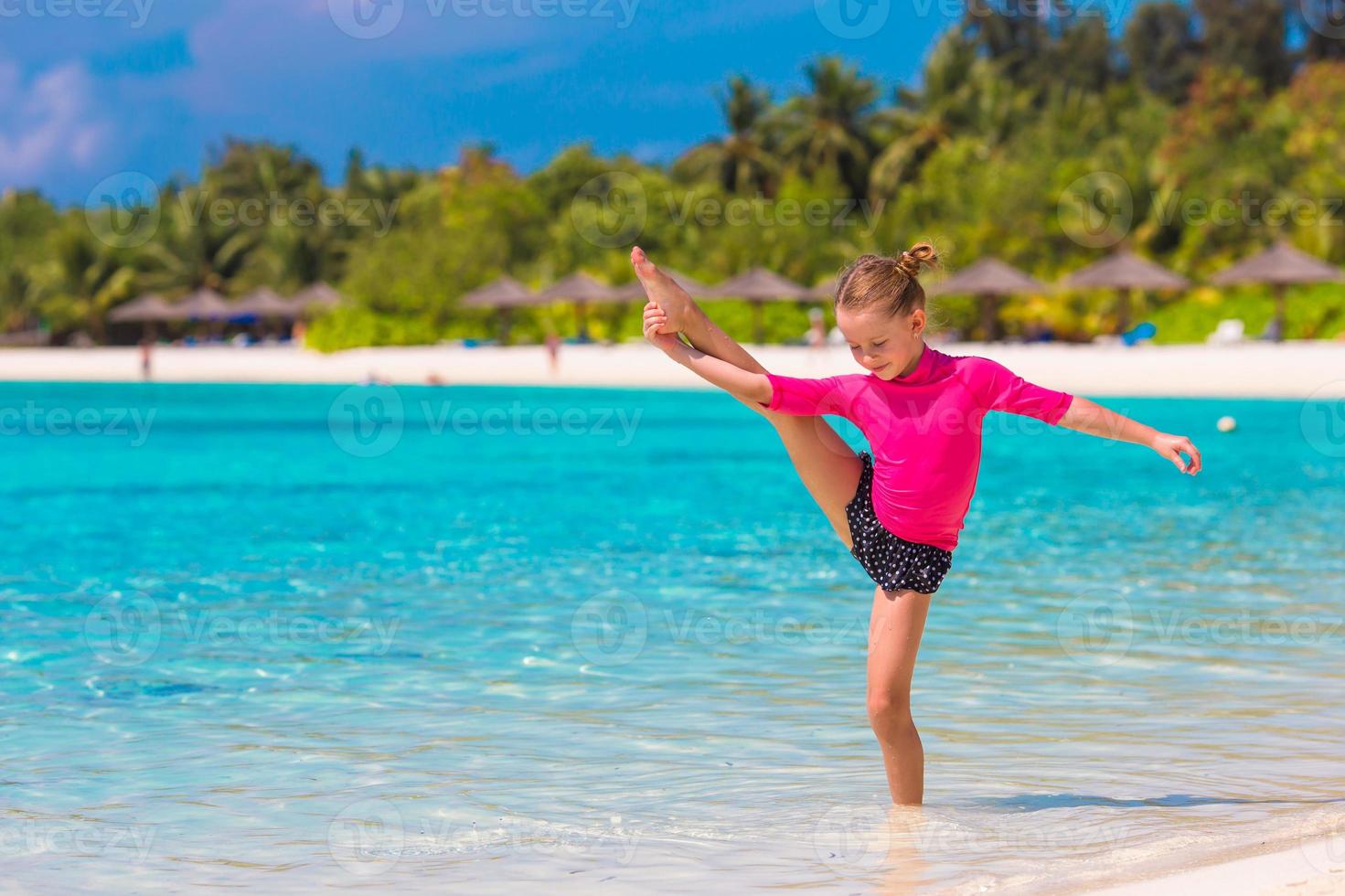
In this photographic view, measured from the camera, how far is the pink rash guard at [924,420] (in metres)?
4.06

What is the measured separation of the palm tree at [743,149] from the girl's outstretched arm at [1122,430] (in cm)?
6038

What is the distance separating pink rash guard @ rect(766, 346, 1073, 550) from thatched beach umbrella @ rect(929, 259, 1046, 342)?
117 ft

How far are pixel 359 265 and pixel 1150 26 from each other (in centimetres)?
4092

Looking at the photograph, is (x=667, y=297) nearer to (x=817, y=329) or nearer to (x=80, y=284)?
(x=817, y=329)

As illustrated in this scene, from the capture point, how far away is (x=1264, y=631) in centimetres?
756

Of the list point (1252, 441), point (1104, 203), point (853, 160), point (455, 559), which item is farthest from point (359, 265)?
point (455, 559)
